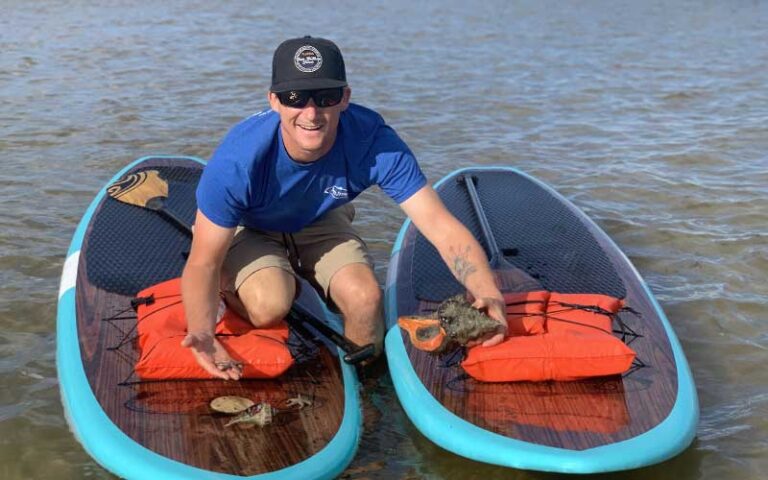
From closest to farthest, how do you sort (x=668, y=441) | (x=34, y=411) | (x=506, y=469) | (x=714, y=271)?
(x=668, y=441) < (x=506, y=469) < (x=34, y=411) < (x=714, y=271)

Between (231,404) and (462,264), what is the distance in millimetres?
1192

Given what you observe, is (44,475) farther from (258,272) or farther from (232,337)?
(258,272)

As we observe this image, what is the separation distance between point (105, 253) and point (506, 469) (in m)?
2.57

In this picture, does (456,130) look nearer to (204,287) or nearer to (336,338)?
(336,338)

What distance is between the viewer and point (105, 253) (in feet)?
15.2

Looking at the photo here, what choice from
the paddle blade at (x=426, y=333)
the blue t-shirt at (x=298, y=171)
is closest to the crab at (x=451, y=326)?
the paddle blade at (x=426, y=333)

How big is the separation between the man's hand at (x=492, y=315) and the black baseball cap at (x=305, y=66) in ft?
3.69

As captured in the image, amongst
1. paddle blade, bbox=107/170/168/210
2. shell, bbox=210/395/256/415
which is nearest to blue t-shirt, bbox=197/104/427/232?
shell, bbox=210/395/256/415

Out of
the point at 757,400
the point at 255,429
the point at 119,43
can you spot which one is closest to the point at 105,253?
the point at 255,429

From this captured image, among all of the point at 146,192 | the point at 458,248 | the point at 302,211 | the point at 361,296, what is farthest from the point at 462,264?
the point at 146,192

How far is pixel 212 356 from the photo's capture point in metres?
3.41

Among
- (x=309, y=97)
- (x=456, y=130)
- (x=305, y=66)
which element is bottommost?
(x=456, y=130)

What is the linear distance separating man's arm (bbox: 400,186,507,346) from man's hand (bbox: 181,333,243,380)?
3.46 ft

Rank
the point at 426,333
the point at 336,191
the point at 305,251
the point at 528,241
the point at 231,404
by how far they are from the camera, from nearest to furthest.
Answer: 1. the point at 231,404
2. the point at 426,333
3. the point at 336,191
4. the point at 305,251
5. the point at 528,241
